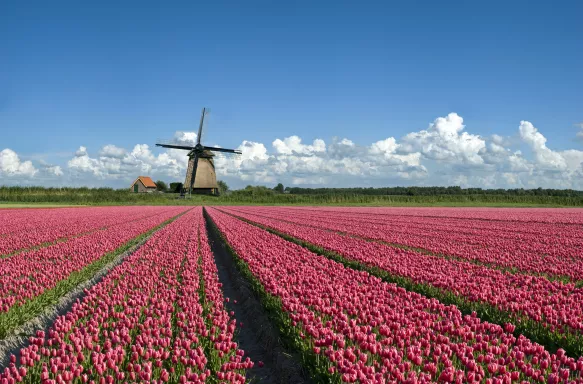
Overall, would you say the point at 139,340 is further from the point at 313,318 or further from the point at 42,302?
the point at 42,302

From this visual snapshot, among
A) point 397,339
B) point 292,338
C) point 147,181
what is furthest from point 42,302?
point 147,181

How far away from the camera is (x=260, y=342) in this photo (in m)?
8.15

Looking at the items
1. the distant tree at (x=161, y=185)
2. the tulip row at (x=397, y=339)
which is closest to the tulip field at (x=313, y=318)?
the tulip row at (x=397, y=339)

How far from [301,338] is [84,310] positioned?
13.7 feet

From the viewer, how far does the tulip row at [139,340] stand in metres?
5.39

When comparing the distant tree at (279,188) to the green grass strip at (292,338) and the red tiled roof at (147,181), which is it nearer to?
the red tiled roof at (147,181)

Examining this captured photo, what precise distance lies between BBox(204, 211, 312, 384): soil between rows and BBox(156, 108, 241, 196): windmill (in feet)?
272

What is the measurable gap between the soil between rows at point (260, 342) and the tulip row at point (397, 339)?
39 centimetres

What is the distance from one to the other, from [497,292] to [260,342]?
509 cm

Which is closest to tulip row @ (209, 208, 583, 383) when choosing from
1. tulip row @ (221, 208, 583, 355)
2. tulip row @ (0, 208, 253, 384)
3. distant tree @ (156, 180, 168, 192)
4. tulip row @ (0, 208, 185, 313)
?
tulip row @ (221, 208, 583, 355)

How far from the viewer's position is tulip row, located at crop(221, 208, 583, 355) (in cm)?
730

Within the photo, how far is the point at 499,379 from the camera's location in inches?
186

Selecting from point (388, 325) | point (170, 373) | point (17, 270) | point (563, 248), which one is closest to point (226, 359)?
point (170, 373)

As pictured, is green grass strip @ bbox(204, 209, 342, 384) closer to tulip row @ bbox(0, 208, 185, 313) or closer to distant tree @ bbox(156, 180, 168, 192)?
tulip row @ bbox(0, 208, 185, 313)
